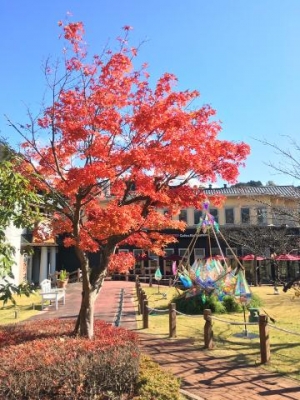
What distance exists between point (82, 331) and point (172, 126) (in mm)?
4708

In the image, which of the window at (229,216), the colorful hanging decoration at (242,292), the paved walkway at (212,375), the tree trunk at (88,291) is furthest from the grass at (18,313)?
the window at (229,216)

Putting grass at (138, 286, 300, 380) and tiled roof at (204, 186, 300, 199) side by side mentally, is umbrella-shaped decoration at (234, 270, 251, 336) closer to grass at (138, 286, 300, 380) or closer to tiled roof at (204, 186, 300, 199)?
grass at (138, 286, 300, 380)

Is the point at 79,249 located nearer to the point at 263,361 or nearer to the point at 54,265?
the point at 263,361

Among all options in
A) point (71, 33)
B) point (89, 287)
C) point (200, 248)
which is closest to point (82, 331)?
point (89, 287)

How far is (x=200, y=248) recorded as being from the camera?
3703 cm

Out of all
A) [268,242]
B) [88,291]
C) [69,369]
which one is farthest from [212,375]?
[268,242]

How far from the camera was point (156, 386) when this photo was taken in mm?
5742

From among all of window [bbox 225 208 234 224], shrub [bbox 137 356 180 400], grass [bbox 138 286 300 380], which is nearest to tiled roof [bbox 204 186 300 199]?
window [bbox 225 208 234 224]

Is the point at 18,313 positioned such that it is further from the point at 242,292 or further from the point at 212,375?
the point at 212,375

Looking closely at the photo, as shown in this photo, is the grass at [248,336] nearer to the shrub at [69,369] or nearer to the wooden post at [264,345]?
the wooden post at [264,345]

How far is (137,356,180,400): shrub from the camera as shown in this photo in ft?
18.1

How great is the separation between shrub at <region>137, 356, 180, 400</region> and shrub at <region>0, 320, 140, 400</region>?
20 cm

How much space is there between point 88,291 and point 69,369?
3.00 m

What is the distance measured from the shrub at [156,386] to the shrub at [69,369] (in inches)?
7.9
